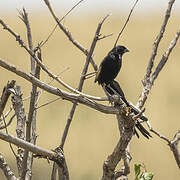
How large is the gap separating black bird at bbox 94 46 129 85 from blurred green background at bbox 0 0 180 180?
31.4 feet

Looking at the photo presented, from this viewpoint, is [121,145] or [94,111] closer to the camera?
[121,145]

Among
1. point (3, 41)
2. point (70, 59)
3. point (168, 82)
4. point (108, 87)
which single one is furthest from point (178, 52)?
point (108, 87)

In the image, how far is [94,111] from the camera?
1892cm

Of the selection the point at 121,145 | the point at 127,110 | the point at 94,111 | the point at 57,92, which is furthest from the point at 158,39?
the point at 94,111

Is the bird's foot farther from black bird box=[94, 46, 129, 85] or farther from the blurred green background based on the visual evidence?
the blurred green background

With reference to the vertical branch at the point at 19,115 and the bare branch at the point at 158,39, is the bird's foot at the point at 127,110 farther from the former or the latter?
the vertical branch at the point at 19,115

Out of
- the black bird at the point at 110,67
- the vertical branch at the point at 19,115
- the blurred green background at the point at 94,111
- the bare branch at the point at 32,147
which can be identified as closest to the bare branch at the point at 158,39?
the vertical branch at the point at 19,115

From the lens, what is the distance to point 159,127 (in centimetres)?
1648

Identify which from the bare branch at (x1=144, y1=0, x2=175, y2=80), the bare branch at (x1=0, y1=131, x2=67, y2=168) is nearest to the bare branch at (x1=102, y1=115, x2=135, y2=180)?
the bare branch at (x1=0, y1=131, x2=67, y2=168)

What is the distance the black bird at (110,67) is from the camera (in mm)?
4309

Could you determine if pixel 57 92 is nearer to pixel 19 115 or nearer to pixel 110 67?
pixel 19 115

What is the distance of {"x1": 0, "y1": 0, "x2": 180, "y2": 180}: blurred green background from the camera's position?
50.2 feet

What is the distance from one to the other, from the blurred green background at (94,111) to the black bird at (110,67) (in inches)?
377

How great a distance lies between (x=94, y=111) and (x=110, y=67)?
14.5 metres
